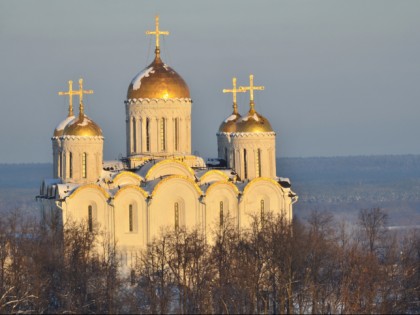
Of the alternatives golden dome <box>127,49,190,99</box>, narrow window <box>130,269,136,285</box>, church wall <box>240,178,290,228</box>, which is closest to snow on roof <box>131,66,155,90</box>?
golden dome <box>127,49,190,99</box>

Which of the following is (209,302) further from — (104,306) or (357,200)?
(357,200)

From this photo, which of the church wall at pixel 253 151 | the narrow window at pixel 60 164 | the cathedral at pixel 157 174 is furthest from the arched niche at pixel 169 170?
the narrow window at pixel 60 164

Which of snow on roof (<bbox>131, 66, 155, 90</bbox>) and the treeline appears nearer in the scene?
the treeline

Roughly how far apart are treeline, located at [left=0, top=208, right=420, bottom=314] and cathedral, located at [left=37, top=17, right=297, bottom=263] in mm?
1420

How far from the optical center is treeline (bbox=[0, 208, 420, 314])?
46.4 m

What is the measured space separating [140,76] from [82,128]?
263cm

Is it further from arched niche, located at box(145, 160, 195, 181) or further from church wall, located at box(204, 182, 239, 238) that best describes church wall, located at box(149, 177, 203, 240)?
arched niche, located at box(145, 160, 195, 181)

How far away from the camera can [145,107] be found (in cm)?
5712

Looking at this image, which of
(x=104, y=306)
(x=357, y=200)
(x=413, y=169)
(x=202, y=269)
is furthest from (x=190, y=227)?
(x=413, y=169)

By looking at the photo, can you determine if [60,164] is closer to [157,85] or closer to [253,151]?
[157,85]

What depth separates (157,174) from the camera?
5631 centimetres

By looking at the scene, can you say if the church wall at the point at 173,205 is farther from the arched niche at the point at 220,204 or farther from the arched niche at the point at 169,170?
the arched niche at the point at 169,170

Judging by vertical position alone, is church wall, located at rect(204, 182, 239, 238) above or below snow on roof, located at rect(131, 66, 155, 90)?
below

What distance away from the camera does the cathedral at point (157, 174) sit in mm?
55312
